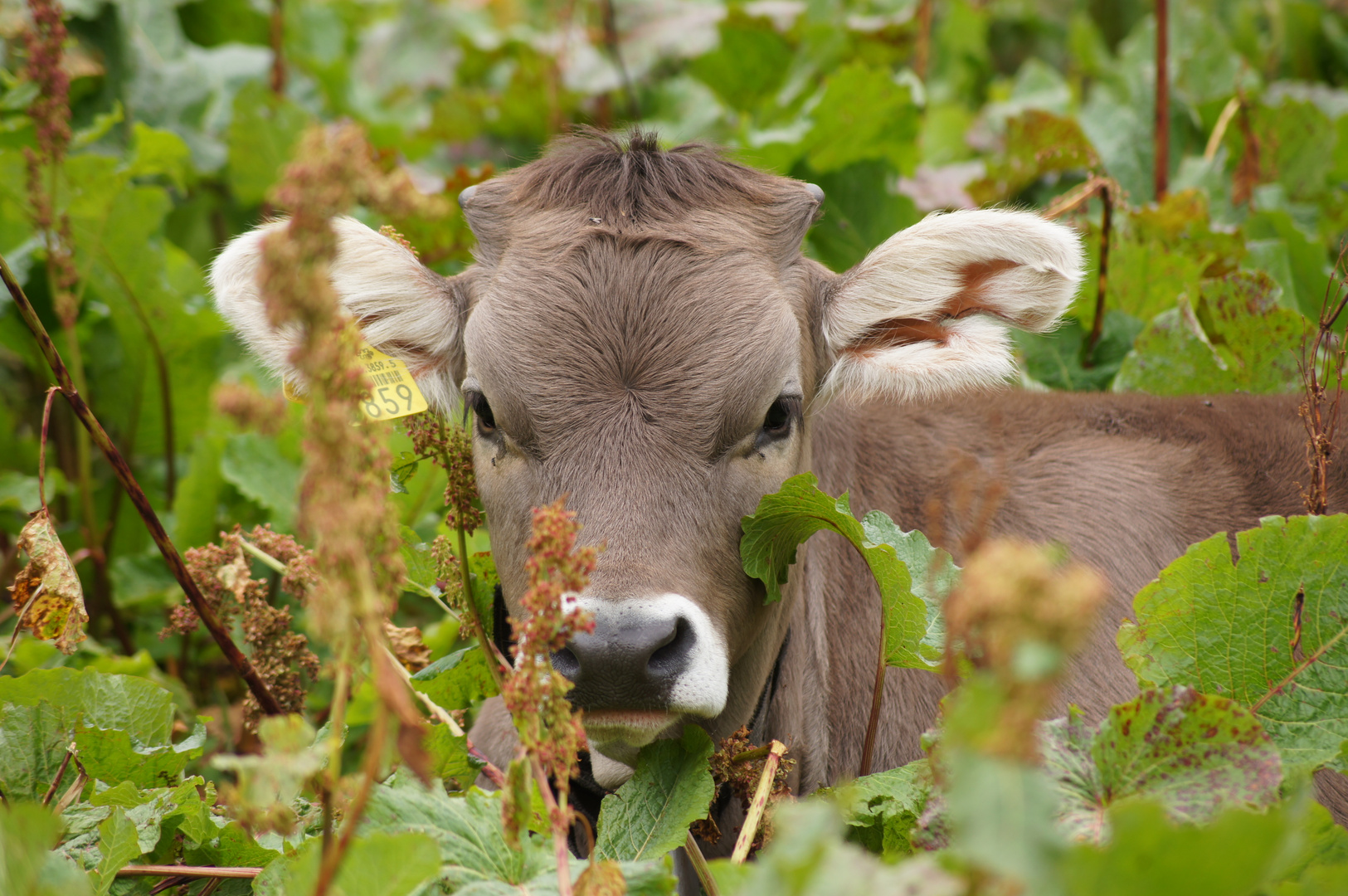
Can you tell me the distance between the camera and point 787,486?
2629mm

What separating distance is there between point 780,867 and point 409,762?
52 centimetres

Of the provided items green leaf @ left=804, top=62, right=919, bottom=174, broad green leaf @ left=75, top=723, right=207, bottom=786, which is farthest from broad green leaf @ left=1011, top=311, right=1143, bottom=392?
broad green leaf @ left=75, top=723, right=207, bottom=786

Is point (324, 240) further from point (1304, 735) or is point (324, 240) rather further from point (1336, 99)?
point (1336, 99)

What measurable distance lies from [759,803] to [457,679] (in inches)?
43.3

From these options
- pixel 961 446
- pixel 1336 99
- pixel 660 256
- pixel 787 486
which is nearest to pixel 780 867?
pixel 787 486

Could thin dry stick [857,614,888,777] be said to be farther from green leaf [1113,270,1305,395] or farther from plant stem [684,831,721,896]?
green leaf [1113,270,1305,395]

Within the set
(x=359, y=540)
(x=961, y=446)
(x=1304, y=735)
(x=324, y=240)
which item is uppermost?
(x=324, y=240)

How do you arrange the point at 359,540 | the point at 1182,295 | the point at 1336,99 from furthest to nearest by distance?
the point at 1336,99 → the point at 1182,295 → the point at 359,540

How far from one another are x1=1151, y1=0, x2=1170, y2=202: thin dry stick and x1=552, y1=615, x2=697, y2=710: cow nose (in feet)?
13.7

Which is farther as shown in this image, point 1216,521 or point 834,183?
point 834,183

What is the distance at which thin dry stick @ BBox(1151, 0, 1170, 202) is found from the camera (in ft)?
18.4

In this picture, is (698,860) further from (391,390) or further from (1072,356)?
(1072,356)

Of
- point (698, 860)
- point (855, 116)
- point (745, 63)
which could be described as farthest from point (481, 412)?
point (745, 63)

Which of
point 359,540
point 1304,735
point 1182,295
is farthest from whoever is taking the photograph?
point 1182,295
